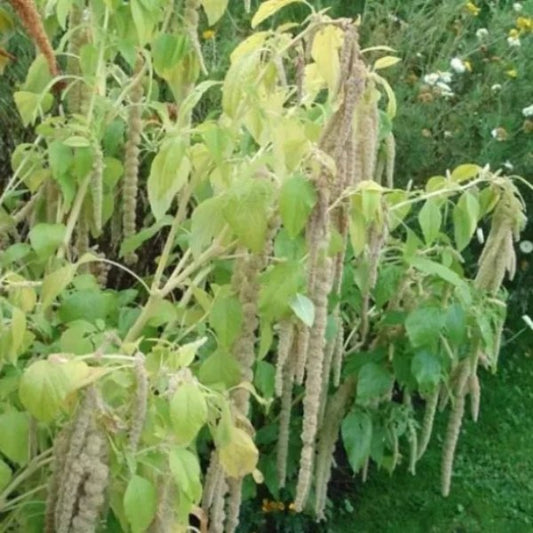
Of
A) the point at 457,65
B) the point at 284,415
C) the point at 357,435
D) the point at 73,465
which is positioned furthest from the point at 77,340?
the point at 457,65

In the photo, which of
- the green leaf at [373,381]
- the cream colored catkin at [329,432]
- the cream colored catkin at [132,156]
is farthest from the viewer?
the cream colored catkin at [329,432]

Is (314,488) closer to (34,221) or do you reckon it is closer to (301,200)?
(34,221)

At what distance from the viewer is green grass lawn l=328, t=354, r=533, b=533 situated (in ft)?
11.6

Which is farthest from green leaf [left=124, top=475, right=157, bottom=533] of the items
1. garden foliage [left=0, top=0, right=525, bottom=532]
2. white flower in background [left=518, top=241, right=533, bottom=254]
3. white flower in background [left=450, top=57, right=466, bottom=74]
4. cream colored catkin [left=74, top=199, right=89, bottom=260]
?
white flower in background [left=518, top=241, right=533, bottom=254]

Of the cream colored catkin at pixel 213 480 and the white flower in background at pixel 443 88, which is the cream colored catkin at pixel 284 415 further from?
the white flower in background at pixel 443 88

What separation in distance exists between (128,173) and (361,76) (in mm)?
650

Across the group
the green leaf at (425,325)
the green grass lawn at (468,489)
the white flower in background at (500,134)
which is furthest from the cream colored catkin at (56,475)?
the white flower in background at (500,134)

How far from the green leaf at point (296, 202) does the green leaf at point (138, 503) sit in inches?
15.0

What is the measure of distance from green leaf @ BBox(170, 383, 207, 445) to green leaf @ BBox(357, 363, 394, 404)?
1073 mm

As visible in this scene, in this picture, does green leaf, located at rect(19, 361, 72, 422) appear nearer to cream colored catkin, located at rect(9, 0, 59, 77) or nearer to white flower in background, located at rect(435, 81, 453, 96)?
cream colored catkin, located at rect(9, 0, 59, 77)

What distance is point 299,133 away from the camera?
166 centimetres

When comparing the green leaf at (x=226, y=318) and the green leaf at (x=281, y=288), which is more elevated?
the green leaf at (x=281, y=288)

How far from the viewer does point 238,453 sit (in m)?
1.66

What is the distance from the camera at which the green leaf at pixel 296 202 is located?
1.56m
